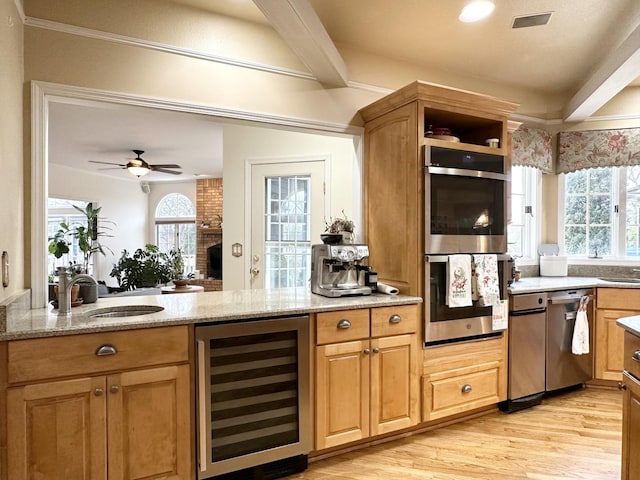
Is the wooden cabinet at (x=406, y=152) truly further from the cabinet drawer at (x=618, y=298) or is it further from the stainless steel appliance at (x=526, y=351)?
the cabinet drawer at (x=618, y=298)

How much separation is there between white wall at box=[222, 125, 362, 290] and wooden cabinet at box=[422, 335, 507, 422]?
156 cm

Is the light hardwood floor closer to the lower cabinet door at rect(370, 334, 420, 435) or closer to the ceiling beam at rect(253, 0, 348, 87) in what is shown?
the lower cabinet door at rect(370, 334, 420, 435)

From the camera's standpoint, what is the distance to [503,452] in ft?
7.80

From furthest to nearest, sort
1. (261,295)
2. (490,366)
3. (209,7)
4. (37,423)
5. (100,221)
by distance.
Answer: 1. (100,221)
2. (490,366)
3. (261,295)
4. (209,7)
5. (37,423)

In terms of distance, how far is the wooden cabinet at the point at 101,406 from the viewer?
5.32ft

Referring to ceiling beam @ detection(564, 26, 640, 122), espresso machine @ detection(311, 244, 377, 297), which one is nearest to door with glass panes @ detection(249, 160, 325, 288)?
espresso machine @ detection(311, 244, 377, 297)

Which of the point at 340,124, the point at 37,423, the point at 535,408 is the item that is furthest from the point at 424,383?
the point at 37,423

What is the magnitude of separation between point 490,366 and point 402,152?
1628mm

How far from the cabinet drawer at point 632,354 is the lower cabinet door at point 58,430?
86.2 inches

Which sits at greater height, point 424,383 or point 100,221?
point 100,221

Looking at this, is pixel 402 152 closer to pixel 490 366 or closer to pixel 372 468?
pixel 490 366

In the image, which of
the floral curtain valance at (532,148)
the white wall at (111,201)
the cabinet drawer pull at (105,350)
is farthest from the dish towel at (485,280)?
the white wall at (111,201)

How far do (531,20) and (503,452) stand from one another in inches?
107

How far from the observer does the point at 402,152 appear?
8.57 ft
